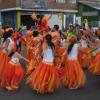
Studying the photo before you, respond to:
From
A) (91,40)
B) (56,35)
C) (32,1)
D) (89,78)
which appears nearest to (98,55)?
(89,78)

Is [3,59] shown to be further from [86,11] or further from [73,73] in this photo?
[86,11]

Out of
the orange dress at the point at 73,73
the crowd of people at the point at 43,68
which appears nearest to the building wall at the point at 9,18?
the crowd of people at the point at 43,68

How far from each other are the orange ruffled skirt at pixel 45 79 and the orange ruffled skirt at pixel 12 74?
1.63 ft

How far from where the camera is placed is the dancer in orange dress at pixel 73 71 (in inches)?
368

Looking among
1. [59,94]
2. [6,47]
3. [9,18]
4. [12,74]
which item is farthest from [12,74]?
[9,18]

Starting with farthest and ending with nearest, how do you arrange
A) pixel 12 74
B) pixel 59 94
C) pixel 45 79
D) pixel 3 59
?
pixel 3 59, pixel 12 74, pixel 59 94, pixel 45 79

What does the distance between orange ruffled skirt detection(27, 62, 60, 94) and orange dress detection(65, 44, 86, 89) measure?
0.79m

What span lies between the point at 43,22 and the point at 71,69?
270 centimetres

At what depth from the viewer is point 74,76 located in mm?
9336

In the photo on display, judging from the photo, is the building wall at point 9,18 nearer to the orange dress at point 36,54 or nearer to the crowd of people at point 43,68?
the crowd of people at point 43,68

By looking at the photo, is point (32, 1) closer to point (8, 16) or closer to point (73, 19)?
point (8, 16)

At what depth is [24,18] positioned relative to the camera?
3988 centimetres

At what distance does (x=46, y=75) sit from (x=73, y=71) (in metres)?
1.15

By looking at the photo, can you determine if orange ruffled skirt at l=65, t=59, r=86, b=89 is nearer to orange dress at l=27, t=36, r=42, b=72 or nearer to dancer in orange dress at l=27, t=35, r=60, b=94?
dancer in orange dress at l=27, t=35, r=60, b=94
